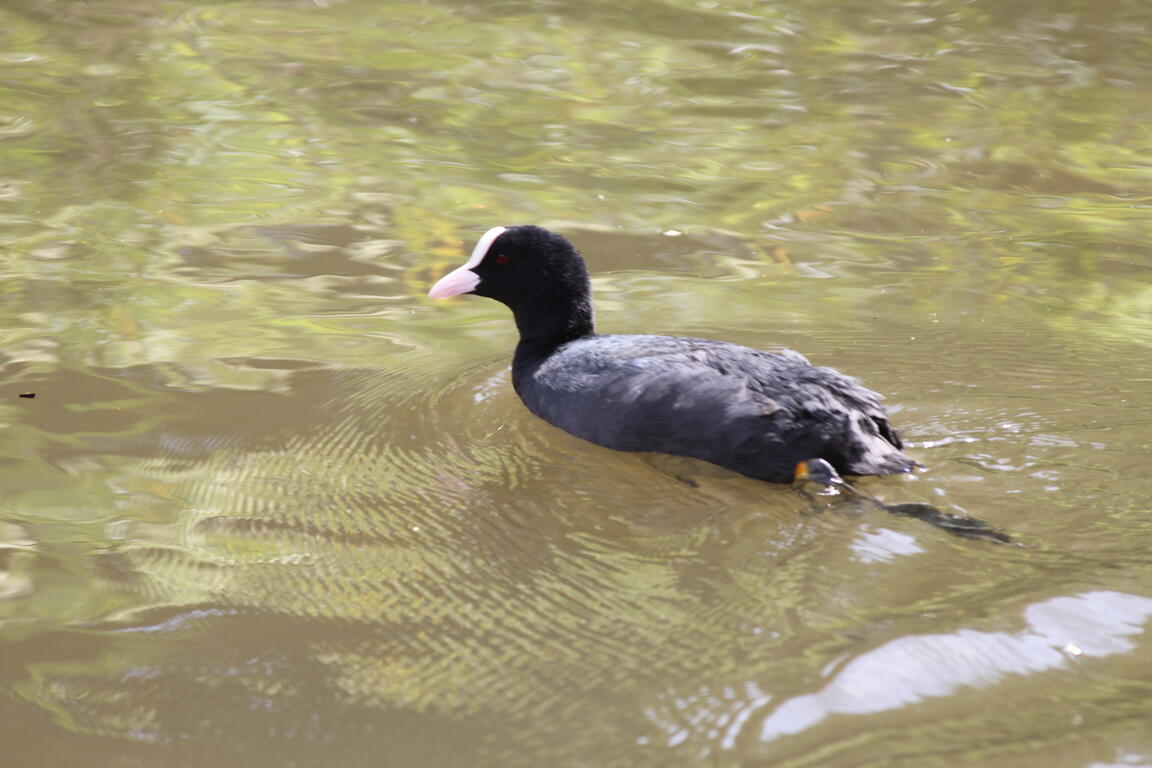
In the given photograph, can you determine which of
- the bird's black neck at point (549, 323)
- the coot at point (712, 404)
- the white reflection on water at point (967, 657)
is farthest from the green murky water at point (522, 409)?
the bird's black neck at point (549, 323)

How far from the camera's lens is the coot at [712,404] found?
3881 millimetres

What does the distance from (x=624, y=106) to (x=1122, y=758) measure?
6.53 m

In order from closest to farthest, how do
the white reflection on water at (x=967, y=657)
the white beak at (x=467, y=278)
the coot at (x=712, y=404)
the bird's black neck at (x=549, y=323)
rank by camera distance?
the white reflection on water at (x=967, y=657) → the coot at (x=712, y=404) → the bird's black neck at (x=549, y=323) → the white beak at (x=467, y=278)

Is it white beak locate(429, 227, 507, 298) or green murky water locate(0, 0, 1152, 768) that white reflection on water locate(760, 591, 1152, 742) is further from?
white beak locate(429, 227, 507, 298)

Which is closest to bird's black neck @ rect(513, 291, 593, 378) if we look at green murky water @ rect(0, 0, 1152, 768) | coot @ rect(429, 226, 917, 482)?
coot @ rect(429, 226, 917, 482)

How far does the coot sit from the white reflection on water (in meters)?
0.97

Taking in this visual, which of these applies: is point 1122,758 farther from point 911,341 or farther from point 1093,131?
point 1093,131

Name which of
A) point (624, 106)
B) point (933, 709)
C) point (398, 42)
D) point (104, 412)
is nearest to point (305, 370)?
point (104, 412)

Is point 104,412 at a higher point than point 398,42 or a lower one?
lower

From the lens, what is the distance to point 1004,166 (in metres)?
7.50

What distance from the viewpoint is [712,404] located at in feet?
13.0

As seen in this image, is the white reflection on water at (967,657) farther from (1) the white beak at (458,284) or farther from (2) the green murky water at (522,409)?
(1) the white beak at (458,284)

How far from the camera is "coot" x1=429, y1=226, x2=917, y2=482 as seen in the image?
12.7 feet

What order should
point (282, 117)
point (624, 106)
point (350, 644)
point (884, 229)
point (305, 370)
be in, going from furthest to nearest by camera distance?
point (624, 106), point (282, 117), point (884, 229), point (305, 370), point (350, 644)
